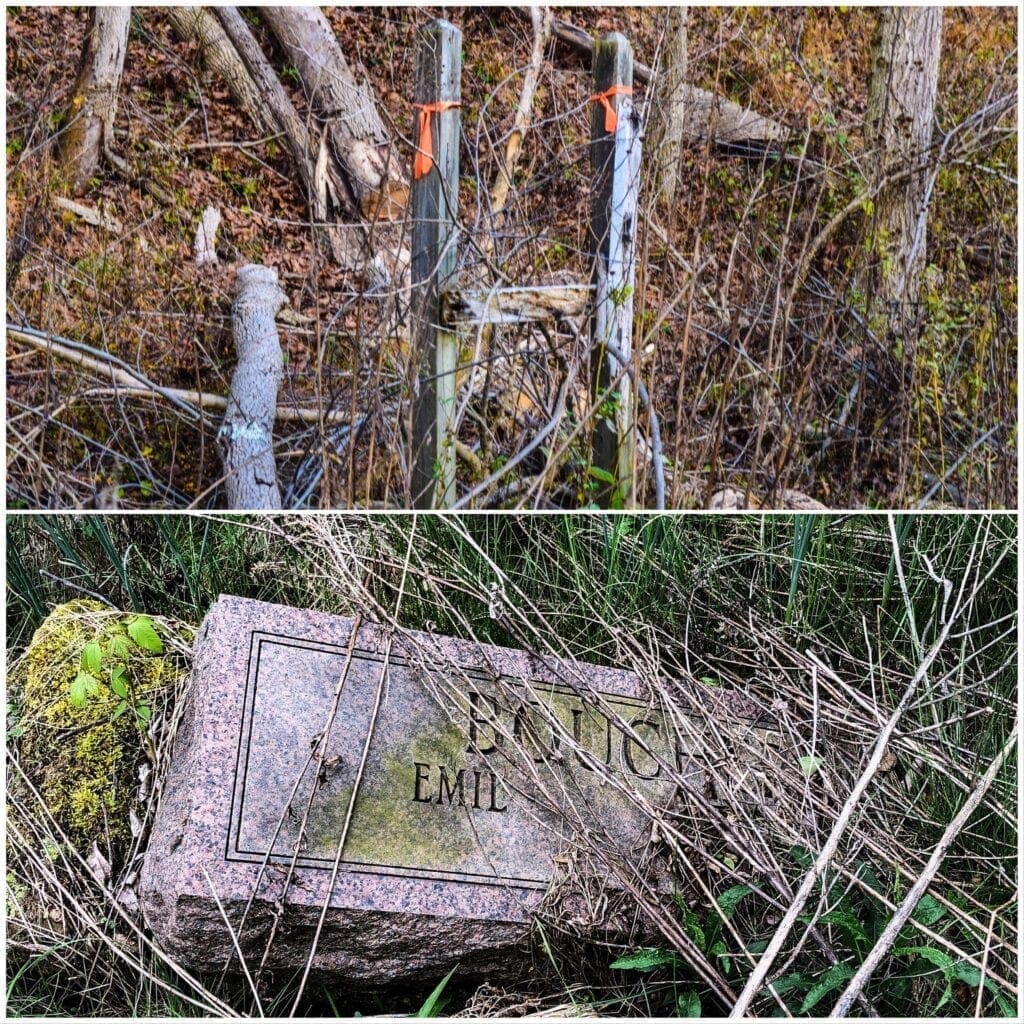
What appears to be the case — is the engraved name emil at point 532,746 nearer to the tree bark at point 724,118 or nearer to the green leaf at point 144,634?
the green leaf at point 144,634

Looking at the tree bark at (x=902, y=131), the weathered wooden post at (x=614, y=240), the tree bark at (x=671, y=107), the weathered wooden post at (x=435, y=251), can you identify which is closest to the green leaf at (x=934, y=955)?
the weathered wooden post at (x=614, y=240)

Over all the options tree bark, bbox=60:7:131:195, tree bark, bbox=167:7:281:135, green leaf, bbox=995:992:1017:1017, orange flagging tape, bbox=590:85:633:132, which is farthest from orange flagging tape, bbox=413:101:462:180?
green leaf, bbox=995:992:1017:1017

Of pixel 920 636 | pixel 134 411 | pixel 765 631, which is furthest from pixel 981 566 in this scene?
pixel 134 411

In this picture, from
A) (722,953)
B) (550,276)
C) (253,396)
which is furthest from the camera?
(253,396)

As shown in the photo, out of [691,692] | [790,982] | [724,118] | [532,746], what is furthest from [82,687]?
[724,118]

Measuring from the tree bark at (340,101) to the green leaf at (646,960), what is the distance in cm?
342

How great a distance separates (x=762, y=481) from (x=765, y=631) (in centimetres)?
77

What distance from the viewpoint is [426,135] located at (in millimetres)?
3084

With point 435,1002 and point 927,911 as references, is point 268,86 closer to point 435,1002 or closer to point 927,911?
point 435,1002

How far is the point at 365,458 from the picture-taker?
3.31 m

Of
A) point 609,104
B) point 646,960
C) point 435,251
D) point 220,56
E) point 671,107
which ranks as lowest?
point 646,960

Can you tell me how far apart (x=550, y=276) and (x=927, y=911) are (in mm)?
2426

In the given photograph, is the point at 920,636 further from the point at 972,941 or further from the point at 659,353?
the point at 659,353

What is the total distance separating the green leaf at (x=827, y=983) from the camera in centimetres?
206
